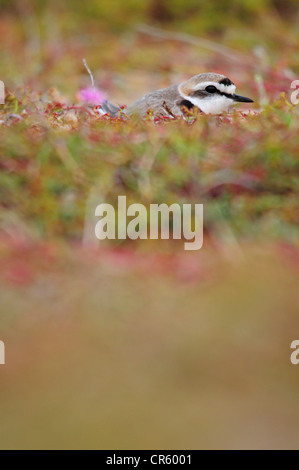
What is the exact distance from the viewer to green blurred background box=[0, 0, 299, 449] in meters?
2.77

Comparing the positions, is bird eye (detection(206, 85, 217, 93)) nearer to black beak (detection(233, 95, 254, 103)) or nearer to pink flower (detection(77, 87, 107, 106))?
black beak (detection(233, 95, 254, 103))

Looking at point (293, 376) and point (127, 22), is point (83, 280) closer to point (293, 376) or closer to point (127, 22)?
point (293, 376)

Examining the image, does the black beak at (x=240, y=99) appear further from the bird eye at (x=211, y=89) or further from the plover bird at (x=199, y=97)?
the bird eye at (x=211, y=89)

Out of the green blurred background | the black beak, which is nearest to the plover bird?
the black beak

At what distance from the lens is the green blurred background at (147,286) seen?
2766 mm

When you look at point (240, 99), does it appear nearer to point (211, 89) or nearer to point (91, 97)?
point (211, 89)

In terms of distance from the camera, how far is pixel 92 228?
12.1ft

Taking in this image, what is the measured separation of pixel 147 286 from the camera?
338 cm

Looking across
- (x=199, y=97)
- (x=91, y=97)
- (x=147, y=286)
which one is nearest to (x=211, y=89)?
(x=199, y=97)

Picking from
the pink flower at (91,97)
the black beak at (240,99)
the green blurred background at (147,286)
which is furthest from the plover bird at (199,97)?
the green blurred background at (147,286)

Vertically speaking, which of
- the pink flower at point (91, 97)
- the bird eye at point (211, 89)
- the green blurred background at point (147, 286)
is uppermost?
the pink flower at point (91, 97)

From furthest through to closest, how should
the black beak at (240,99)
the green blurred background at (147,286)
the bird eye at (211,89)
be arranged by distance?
the bird eye at (211,89)
the black beak at (240,99)
the green blurred background at (147,286)

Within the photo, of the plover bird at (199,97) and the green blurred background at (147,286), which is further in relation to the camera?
the plover bird at (199,97)

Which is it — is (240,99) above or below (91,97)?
below
